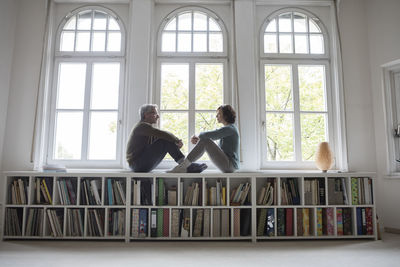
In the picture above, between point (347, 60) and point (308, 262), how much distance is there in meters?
2.64

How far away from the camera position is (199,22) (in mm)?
3920

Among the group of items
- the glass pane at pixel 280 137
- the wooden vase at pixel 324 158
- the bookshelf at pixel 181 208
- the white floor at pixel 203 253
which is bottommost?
the white floor at pixel 203 253

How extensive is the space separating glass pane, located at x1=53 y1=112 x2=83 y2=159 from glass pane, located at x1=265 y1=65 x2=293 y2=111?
2407mm

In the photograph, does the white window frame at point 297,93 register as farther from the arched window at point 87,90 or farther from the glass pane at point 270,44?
the arched window at point 87,90

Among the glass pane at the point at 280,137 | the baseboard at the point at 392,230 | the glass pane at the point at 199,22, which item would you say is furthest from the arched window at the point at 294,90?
the baseboard at the point at 392,230

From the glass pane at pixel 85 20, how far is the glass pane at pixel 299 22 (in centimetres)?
273

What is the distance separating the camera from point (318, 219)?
3.02m

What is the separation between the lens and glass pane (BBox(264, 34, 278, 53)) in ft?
12.7

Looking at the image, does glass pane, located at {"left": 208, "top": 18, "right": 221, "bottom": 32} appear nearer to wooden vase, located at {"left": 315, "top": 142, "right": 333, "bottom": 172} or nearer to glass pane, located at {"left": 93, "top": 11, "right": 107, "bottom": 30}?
glass pane, located at {"left": 93, "top": 11, "right": 107, "bottom": 30}

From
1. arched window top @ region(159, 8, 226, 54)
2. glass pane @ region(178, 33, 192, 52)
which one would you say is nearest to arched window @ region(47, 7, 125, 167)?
arched window top @ region(159, 8, 226, 54)

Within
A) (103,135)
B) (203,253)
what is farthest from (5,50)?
(203,253)

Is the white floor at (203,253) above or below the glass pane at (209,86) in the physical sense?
below

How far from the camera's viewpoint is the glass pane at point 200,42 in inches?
152

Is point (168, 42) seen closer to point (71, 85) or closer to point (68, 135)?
point (71, 85)
